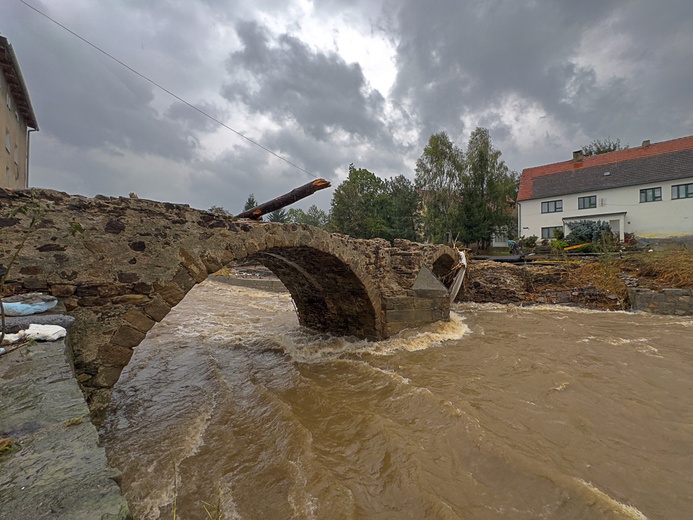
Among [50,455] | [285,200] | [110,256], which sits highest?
[285,200]

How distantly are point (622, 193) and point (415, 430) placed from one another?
2682 cm

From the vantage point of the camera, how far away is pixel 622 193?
22453mm

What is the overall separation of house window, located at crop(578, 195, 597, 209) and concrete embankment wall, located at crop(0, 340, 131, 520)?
29224 millimetres

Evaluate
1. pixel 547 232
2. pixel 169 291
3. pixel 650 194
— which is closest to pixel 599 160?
pixel 650 194

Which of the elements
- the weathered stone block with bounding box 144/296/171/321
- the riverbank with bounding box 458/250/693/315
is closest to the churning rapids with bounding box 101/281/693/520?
the weathered stone block with bounding box 144/296/171/321

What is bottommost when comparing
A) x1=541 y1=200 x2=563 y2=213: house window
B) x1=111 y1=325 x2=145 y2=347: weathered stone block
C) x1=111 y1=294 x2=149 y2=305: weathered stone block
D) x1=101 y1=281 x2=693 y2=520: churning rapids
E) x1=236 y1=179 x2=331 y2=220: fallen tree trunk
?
x1=101 y1=281 x2=693 y2=520: churning rapids

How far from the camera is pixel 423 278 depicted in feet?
27.8

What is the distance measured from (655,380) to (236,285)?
63.4 ft

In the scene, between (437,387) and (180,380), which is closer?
(437,387)

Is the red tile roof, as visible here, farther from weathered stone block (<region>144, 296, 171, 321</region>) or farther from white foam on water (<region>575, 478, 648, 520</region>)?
weathered stone block (<region>144, 296, 171, 321</region>)

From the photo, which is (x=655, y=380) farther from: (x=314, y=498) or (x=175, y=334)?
(x=175, y=334)

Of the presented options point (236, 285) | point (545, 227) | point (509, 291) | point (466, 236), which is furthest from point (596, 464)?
point (545, 227)

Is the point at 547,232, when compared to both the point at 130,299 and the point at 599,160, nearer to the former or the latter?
the point at 599,160

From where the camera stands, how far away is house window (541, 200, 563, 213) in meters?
24.8
